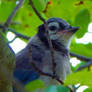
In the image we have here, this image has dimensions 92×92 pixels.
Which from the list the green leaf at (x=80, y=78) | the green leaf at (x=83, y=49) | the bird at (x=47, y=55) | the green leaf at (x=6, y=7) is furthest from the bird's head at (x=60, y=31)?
the green leaf at (x=80, y=78)

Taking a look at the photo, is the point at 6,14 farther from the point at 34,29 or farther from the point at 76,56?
the point at 76,56

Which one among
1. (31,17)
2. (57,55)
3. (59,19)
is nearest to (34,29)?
(31,17)

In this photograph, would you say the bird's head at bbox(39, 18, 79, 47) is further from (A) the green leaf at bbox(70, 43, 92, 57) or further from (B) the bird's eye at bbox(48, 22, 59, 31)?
(A) the green leaf at bbox(70, 43, 92, 57)

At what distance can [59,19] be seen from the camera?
191 inches

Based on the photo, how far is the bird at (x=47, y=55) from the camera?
4.04 metres

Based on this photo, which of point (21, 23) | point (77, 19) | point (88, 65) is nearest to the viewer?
point (77, 19)

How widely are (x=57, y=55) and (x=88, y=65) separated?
1.64 feet

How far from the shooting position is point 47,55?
4.35m

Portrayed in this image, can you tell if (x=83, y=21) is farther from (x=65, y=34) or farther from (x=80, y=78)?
(x=80, y=78)

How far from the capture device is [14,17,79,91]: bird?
4.04 m

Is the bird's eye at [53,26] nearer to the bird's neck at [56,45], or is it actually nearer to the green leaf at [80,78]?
the bird's neck at [56,45]

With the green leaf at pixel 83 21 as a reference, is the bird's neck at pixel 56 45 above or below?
below

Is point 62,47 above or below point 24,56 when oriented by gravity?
below

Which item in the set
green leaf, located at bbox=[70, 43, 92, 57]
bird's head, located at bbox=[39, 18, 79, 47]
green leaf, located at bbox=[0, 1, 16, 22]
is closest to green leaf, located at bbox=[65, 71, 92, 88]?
green leaf, located at bbox=[70, 43, 92, 57]
